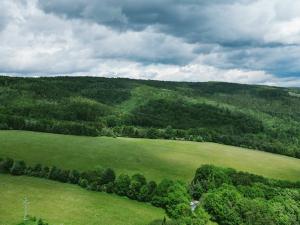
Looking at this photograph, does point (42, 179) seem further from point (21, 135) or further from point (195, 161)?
point (195, 161)

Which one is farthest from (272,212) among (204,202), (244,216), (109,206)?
(109,206)

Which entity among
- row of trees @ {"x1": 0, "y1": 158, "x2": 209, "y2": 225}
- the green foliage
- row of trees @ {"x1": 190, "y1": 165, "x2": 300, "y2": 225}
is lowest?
row of trees @ {"x1": 190, "y1": 165, "x2": 300, "y2": 225}

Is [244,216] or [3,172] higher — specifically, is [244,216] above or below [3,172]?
below

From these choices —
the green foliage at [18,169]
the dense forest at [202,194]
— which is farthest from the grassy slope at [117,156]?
the dense forest at [202,194]

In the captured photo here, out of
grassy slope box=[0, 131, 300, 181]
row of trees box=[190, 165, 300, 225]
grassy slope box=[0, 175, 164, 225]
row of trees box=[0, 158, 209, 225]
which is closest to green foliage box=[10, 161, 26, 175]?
row of trees box=[0, 158, 209, 225]

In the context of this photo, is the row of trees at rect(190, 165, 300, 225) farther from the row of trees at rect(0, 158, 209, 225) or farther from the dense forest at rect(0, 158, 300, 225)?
the row of trees at rect(0, 158, 209, 225)

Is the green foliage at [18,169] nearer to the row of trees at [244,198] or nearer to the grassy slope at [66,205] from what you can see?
the grassy slope at [66,205]
